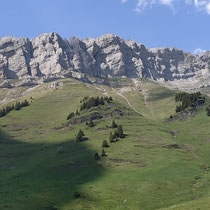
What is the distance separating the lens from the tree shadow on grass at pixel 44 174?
66.6 m

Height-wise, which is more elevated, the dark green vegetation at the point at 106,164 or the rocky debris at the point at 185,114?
the rocky debris at the point at 185,114

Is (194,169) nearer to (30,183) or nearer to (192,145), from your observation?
(192,145)

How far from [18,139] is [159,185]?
105306 millimetres

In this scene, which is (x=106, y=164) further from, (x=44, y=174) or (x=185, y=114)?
(x=185, y=114)

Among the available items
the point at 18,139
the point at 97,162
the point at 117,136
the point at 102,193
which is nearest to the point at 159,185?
the point at 102,193

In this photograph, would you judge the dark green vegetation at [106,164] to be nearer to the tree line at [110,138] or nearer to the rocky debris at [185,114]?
the tree line at [110,138]

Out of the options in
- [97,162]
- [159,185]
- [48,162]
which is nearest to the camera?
[159,185]

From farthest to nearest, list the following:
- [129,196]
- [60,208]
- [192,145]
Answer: [192,145] → [129,196] → [60,208]

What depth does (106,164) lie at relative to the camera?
101 meters

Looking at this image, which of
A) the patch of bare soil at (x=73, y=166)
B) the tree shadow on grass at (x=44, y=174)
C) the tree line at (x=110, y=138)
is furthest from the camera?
the tree line at (x=110, y=138)

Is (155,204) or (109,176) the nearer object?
(155,204)

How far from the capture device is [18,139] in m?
→ 160

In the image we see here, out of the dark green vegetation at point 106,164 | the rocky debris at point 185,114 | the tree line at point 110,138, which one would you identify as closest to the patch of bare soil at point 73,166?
the dark green vegetation at point 106,164

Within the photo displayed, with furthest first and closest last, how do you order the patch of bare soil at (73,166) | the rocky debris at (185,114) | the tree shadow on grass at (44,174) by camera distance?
the rocky debris at (185,114) < the patch of bare soil at (73,166) < the tree shadow on grass at (44,174)
